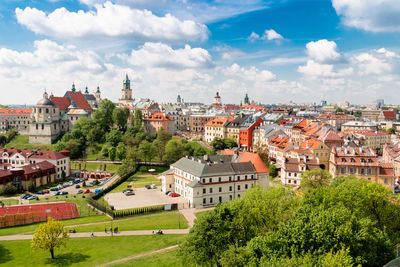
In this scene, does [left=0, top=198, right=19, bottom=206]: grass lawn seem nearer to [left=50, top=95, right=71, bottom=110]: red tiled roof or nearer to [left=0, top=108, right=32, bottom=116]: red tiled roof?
[left=50, top=95, right=71, bottom=110]: red tiled roof

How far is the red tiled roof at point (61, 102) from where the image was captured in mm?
123238

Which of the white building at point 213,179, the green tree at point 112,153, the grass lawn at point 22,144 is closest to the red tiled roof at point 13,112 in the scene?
the grass lawn at point 22,144

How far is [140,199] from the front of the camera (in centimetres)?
5962

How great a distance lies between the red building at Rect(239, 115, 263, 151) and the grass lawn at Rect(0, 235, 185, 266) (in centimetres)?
7403

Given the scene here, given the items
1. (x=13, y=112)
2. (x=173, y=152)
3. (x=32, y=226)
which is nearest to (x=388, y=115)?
(x=173, y=152)

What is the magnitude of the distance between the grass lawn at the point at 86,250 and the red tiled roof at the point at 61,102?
Result: 93.7 metres

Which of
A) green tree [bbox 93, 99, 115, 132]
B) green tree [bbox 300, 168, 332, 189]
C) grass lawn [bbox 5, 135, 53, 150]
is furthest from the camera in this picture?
green tree [bbox 93, 99, 115, 132]

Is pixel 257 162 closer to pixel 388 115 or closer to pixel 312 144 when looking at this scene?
pixel 312 144

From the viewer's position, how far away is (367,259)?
88.4 feet

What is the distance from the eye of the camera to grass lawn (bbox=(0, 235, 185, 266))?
112 feet

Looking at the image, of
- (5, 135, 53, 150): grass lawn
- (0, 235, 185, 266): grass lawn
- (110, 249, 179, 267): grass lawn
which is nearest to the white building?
(0, 235, 185, 266): grass lawn

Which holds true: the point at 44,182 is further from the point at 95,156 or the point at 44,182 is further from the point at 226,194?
the point at 226,194

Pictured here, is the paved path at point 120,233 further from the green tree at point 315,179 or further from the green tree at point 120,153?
the green tree at point 120,153

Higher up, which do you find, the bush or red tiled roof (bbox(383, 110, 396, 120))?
red tiled roof (bbox(383, 110, 396, 120))
